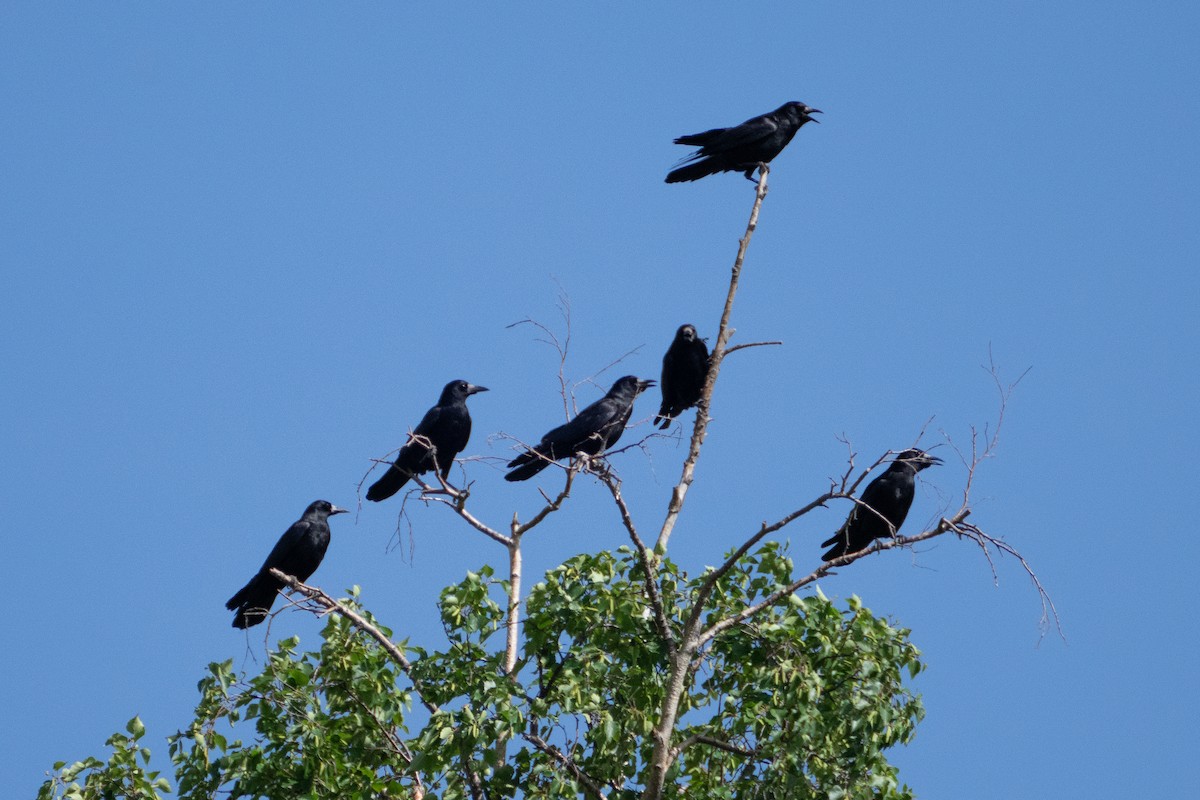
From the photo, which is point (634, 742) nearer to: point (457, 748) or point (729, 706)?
point (729, 706)

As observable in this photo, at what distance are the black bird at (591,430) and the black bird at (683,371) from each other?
1.40 feet

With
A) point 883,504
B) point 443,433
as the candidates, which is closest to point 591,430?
point 443,433

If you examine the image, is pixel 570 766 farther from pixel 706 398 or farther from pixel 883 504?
pixel 883 504

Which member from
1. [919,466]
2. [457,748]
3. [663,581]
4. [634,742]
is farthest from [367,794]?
[919,466]

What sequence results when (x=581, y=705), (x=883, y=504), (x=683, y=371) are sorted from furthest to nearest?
(x=683, y=371) < (x=883, y=504) < (x=581, y=705)

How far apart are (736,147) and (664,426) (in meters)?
2.42

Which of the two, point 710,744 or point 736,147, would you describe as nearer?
point 710,744

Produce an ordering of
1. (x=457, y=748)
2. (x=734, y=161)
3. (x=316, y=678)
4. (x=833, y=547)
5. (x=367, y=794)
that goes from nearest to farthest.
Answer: (x=457, y=748)
(x=367, y=794)
(x=316, y=678)
(x=833, y=547)
(x=734, y=161)

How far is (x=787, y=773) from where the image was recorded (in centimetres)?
779

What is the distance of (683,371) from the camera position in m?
12.0

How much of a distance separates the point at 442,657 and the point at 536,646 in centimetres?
60

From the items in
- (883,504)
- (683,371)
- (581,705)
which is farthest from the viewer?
(683,371)

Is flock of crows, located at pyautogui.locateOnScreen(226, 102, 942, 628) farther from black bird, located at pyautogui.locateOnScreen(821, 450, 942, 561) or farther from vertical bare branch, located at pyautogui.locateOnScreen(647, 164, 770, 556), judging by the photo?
vertical bare branch, located at pyautogui.locateOnScreen(647, 164, 770, 556)

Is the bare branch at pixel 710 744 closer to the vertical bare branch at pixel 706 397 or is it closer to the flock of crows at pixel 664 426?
the vertical bare branch at pixel 706 397
